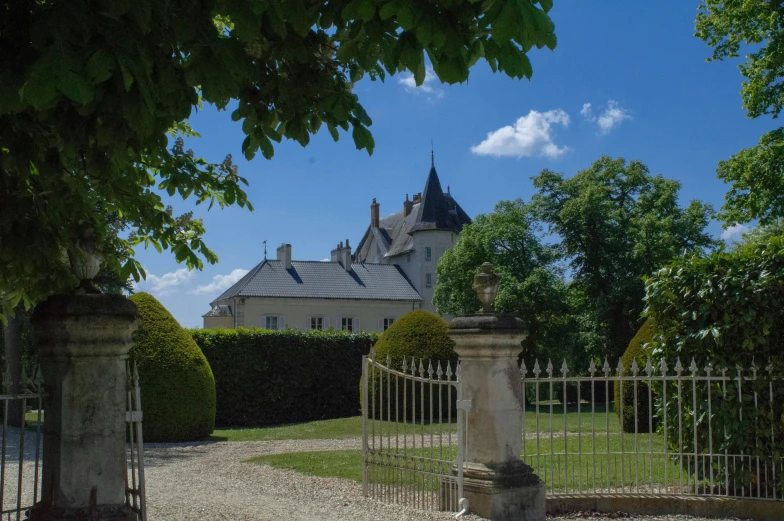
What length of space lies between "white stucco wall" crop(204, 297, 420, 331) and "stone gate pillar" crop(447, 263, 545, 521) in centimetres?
3223

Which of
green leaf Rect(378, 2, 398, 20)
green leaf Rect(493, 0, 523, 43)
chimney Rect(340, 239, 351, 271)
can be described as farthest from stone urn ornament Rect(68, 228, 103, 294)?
chimney Rect(340, 239, 351, 271)

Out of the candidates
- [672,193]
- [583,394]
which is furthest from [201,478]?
[672,193]

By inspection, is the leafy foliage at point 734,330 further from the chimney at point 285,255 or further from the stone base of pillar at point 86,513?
the chimney at point 285,255

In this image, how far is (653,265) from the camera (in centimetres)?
2950

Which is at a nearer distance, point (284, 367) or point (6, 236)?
point (6, 236)

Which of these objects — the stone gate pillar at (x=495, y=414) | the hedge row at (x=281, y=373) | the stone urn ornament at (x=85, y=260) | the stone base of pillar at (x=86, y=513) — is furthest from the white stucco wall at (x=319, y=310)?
the stone base of pillar at (x=86, y=513)

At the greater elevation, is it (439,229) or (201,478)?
(439,229)

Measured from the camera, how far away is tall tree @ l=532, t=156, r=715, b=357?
2939 cm

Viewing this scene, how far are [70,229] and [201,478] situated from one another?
5713 millimetres

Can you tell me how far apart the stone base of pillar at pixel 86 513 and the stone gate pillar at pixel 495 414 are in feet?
10.4

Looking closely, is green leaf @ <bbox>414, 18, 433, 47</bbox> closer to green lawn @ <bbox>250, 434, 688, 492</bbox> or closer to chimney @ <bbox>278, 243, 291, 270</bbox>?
green lawn @ <bbox>250, 434, 688, 492</bbox>

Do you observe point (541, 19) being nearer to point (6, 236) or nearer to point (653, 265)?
point (6, 236)

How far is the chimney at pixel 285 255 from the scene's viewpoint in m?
42.0

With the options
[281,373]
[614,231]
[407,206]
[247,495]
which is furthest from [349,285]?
[247,495]
